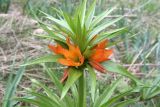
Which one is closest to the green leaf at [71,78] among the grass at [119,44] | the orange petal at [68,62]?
the orange petal at [68,62]

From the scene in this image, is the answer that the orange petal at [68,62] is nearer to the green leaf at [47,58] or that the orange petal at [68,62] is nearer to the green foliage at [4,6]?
the green leaf at [47,58]

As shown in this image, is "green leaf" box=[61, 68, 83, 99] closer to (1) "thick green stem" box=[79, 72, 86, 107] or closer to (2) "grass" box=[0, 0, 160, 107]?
(1) "thick green stem" box=[79, 72, 86, 107]

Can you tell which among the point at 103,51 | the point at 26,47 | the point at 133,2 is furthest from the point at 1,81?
the point at 133,2

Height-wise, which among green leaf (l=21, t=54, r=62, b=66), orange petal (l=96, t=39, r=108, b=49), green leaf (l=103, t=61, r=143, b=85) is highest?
green leaf (l=21, t=54, r=62, b=66)

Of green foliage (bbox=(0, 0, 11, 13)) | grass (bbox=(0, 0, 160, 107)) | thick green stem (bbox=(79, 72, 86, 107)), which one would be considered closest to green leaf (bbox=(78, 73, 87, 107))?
thick green stem (bbox=(79, 72, 86, 107))

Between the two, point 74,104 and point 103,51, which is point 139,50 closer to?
point 74,104

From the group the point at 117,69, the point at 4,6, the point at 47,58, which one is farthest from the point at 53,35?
the point at 4,6
